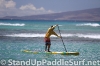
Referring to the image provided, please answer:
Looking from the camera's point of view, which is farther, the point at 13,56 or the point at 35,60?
the point at 13,56

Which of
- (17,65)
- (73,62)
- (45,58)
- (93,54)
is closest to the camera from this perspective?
(17,65)

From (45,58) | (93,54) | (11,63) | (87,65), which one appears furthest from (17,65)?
(93,54)

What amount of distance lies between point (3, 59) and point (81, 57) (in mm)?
3970

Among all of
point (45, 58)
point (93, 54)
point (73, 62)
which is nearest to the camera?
point (73, 62)

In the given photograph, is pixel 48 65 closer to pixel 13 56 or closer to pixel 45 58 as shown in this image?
pixel 45 58

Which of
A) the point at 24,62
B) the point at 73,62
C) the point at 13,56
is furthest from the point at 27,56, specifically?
the point at 73,62

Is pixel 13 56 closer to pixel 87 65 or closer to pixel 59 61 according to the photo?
pixel 59 61

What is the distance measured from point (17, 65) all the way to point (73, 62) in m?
2.62

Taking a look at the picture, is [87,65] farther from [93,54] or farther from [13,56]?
[13,56]

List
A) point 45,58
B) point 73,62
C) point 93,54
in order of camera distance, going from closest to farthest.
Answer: point 73,62
point 45,58
point 93,54

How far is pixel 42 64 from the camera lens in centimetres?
1191

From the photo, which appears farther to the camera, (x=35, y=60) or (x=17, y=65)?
(x=35, y=60)

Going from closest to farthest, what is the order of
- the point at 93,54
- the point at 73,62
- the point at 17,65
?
the point at 17,65, the point at 73,62, the point at 93,54

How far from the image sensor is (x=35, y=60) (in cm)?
1277
